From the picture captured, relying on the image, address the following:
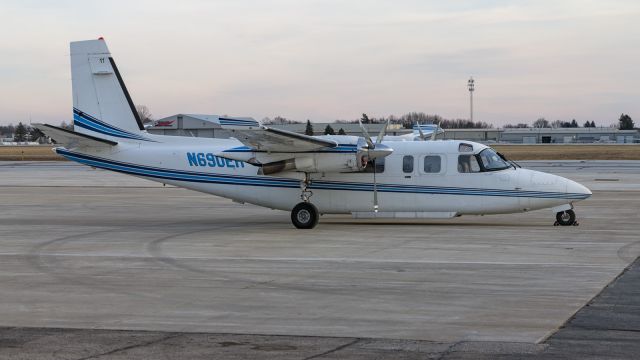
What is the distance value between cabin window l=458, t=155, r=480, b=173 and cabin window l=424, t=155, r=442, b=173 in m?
0.56

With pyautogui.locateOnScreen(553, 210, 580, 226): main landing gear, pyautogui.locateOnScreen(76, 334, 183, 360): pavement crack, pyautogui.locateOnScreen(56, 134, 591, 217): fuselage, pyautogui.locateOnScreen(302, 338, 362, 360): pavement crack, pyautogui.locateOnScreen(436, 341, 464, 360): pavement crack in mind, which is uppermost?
pyautogui.locateOnScreen(56, 134, 591, 217): fuselage

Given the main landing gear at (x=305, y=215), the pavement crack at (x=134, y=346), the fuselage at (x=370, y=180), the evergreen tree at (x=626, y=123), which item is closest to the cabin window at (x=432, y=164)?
the fuselage at (x=370, y=180)

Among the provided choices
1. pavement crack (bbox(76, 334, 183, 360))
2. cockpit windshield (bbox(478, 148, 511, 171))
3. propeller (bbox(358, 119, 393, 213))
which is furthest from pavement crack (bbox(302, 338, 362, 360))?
cockpit windshield (bbox(478, 148, 511, 171))

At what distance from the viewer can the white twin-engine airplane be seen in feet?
71.9

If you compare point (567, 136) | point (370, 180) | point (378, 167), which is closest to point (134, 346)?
point (370, 180)

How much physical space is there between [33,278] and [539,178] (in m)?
13.6

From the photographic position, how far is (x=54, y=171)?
56281mm

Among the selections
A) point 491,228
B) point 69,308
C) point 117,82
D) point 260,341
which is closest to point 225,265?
point 69,308

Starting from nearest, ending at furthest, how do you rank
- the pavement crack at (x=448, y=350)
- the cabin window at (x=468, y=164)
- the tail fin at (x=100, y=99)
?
1. the pavement crack at (x=448, y=350)
2. the cabin window at (x=468, y=164)
3. the tail fin at (x=100, y=99)

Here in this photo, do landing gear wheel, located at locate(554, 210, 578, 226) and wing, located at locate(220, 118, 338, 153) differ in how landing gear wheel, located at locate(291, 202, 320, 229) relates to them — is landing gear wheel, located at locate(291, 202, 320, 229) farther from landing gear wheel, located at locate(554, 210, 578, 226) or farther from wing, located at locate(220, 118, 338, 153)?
landing gear wheel, located at locate(554, 210, 578, 226)

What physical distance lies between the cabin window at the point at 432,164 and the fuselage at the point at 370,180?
3 centimetres

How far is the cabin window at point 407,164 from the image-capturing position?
883 inches

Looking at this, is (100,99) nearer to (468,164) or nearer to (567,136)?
(468,164)

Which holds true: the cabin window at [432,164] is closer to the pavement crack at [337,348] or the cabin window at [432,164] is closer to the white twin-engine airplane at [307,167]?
the white twin-engine airplane at [307,167]
